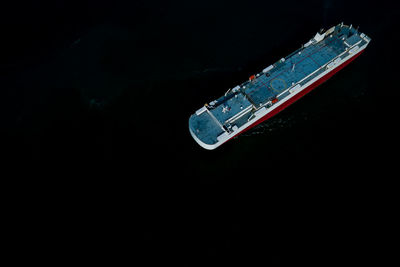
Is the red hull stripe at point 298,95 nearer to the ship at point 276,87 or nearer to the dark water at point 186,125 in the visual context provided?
the ship at point 276,87

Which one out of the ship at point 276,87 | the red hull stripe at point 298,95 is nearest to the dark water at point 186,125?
the red hull stripe at point 298,95

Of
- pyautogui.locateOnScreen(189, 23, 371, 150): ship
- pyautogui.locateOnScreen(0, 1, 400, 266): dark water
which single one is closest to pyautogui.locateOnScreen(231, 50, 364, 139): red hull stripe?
pyautogui.locateOnScreen(189, 23, 371, 150): ship

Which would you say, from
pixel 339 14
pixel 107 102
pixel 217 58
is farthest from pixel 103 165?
pixel 339 14

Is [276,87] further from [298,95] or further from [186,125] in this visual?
[186,125]

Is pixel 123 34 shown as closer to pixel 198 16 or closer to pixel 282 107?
pixel 198 16

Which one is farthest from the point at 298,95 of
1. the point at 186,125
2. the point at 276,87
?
the point at 186,125

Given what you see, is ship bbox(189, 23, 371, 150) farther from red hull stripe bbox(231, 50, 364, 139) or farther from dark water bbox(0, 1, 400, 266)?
dark water bbox(0, 1, 400, 266)
